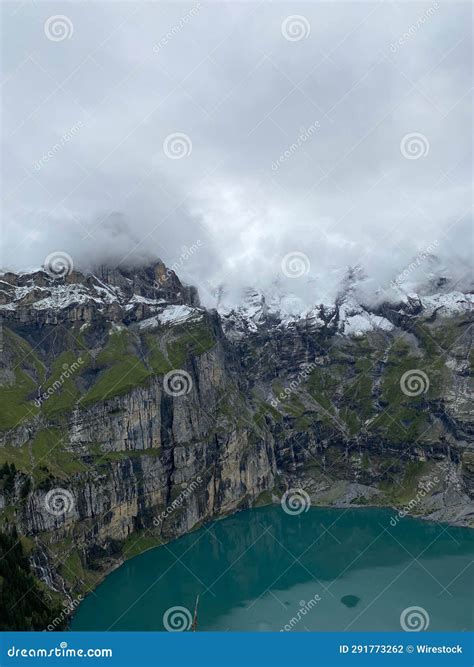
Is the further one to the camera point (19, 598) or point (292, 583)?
point (292, 583)

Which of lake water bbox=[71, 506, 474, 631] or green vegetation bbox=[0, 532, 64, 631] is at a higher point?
green vegetation bbox=[0, 532, 64, 631]

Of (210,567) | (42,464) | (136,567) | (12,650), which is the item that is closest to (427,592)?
(210,567)

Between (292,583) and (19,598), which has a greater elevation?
(19,598)

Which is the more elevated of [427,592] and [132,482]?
[132,482]

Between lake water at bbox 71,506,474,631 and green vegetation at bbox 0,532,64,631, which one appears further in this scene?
lake water at bbox 71,506,474,631

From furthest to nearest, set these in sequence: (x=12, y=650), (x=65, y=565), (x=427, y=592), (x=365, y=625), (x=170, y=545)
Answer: (x=170, y=545) < (x=65, y=565) < (x=427, y=592) < (x=365, y=625) < (x=12, y=650)

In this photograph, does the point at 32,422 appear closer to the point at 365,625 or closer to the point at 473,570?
the point at 365,625

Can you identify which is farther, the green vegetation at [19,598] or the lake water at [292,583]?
the lake water at [292,583]

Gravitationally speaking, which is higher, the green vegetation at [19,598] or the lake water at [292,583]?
the green vegetation at [19,598]
